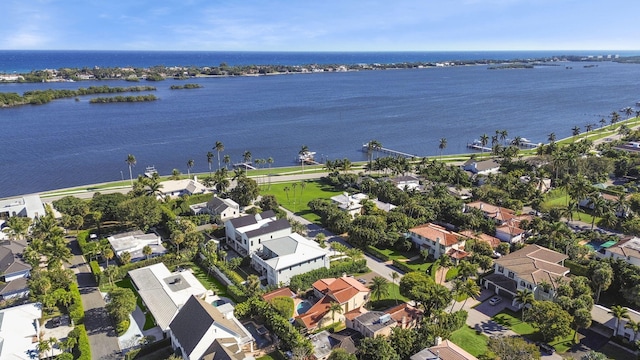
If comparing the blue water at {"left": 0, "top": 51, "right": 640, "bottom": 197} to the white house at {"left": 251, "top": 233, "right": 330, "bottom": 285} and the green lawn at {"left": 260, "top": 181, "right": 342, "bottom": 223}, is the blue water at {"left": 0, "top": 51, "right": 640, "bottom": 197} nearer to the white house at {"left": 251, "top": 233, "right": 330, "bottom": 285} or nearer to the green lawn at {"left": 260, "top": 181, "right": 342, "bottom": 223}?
the green lawn at {"left": 260, "top": 181, "right": 342, "bottom": 223}

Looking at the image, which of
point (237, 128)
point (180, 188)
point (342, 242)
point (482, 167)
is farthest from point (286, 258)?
point (237, 128)

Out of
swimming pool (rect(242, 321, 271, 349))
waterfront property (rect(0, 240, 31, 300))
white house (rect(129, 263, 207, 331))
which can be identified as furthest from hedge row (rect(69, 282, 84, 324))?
swimming pool (rect(242, 321, 271, 349))

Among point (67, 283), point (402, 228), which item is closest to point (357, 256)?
point (402, 228)

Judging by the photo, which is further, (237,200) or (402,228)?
(237,200)

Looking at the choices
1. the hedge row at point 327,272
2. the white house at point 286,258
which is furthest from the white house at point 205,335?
the white house at point 286,258

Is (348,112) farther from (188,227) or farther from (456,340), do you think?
(456,340)
